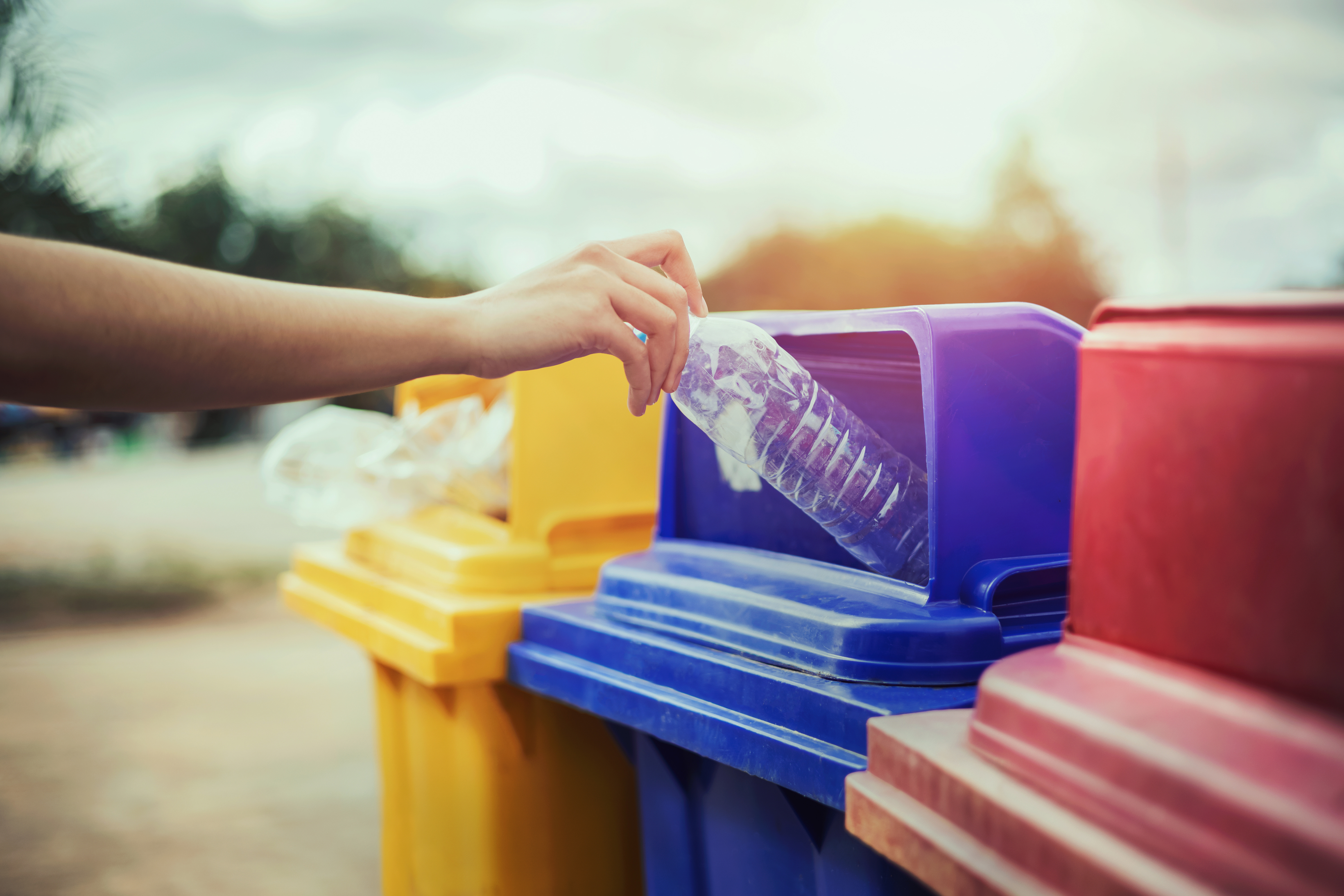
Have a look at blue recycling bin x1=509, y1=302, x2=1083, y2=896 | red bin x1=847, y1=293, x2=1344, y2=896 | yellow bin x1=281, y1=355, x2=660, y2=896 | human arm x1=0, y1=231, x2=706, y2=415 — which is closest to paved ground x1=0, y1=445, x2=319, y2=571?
yellow bin x1=281, y1=355, x2=660, y2=896

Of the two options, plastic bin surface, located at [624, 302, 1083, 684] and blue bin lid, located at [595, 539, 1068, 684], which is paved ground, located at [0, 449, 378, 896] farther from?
plastic bin surface, located at [624, 302, 1083, 684]

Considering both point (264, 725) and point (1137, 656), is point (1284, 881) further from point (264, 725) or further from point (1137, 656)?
point (264, 725)

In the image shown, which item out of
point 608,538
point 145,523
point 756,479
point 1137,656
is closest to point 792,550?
point 756,479

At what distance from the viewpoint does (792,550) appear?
1.82 metres

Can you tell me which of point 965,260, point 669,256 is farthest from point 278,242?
point 669,256

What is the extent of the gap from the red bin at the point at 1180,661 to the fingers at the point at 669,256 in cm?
70

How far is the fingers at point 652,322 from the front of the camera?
1430 mm

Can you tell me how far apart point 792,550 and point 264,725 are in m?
3.73

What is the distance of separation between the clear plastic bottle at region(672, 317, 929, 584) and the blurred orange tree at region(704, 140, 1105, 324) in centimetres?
3342

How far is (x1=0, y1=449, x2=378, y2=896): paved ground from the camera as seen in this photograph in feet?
10.8

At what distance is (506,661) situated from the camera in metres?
2.01

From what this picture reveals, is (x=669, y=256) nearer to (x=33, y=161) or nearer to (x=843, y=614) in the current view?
(x=843, y=614)

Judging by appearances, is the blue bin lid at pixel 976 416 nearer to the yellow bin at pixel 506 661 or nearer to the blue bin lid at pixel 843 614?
the blue bin lid at pixel 843 614

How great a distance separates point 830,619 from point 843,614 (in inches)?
0.8
